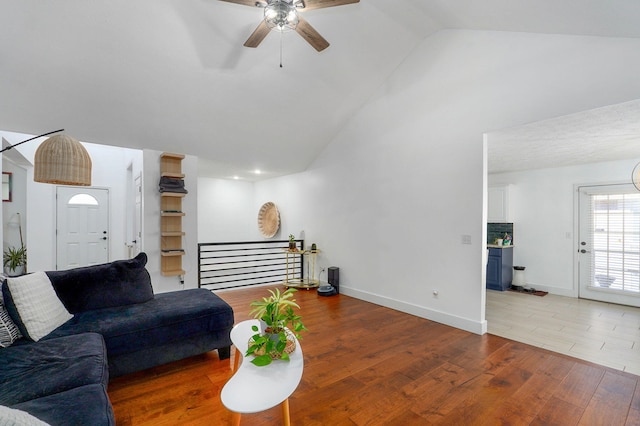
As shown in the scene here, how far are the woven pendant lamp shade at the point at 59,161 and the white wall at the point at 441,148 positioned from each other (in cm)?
370

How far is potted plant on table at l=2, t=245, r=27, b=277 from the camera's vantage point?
17.2 feet

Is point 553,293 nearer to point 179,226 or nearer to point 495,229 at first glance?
point 495,229

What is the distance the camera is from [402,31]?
137 inches

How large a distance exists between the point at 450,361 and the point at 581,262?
4051 mm

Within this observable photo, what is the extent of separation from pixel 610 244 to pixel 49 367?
7.13m

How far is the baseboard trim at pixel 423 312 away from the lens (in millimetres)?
3395

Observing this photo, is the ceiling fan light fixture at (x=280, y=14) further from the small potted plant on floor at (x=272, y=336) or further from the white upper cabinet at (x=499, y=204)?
the white upper cabinet at (x=499, y=204)

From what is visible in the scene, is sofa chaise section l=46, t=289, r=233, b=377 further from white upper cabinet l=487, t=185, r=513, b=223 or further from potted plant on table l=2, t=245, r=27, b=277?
white upper cabinet l=487, t=185, r=513, b=223

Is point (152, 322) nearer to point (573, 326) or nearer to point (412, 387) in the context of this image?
point (412, 387)

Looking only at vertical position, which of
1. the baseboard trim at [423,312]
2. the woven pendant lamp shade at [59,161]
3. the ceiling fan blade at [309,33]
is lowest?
the baseboard trim at [423,312]

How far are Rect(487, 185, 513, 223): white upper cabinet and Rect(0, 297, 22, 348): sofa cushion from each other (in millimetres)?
6906

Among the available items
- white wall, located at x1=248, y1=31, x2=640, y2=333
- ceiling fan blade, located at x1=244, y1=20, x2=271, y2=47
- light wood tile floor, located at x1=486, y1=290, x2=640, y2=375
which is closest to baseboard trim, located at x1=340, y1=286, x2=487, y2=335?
white wall, located at x1=248, y1=31, x2=640, y2=333

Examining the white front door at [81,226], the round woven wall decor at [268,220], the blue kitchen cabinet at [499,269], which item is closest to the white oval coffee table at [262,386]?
the blue kitchen cabinet at [499,269]

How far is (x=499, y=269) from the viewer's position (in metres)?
5.41
